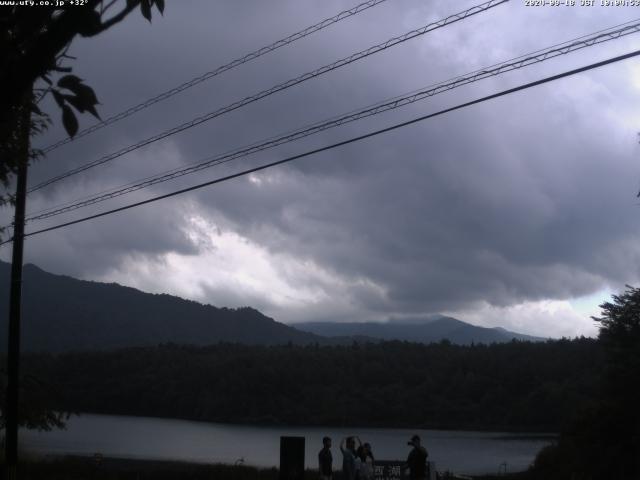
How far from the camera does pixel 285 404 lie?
96250mm

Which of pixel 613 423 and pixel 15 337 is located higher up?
pixel 15 337

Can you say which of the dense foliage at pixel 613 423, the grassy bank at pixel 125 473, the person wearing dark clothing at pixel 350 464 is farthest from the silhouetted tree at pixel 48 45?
the dense foliage at pixel 613 423

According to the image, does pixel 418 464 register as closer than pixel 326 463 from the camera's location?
Yes

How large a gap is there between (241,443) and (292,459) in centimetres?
5605

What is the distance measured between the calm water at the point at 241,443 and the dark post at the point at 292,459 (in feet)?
98.2

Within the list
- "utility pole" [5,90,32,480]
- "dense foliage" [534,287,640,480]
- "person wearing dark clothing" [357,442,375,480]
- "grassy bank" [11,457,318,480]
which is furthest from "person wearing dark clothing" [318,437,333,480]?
"dense foliage" [534,287,640,480]

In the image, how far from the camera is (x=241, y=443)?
2707 inches

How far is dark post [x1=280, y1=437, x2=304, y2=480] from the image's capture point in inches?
575

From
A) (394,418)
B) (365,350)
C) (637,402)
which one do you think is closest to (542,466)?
(637,402)

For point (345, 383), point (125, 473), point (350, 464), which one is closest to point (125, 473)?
point (125, 473)

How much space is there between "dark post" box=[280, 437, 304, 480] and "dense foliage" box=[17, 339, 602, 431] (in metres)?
64.4

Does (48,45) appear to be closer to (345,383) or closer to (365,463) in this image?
(365,463)

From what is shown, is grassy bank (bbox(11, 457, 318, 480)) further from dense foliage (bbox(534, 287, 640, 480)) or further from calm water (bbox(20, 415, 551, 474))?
calm water (bbox(20, 415, 551, 474))

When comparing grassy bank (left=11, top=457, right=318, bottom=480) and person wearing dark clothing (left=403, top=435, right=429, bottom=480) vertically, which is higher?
person wearing dark clothing (left=403, top=435, right=429, bottom=480)
